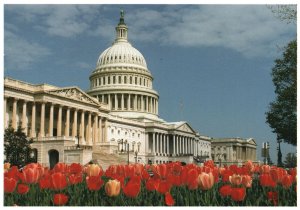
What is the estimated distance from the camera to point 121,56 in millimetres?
138375

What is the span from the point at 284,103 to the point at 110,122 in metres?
69.2

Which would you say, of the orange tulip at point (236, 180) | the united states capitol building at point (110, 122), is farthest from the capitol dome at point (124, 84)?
the orange tulip at point (236, 180)

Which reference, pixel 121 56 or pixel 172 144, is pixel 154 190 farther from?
pixel 121 56

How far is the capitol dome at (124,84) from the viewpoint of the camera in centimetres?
13000

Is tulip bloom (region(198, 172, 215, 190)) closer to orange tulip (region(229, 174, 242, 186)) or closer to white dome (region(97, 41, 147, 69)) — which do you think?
orange tulip (region(229, 174, 242, 186))

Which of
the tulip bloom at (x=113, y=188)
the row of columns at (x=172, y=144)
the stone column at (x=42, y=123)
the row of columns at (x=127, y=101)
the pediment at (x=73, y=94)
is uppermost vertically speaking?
the row of columns at (x=127, y=101)

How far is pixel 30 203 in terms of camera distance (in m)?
9.12

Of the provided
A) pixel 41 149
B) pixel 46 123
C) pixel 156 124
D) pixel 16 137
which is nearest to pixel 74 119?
pixel 46 123

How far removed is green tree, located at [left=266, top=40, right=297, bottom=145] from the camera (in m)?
37.2

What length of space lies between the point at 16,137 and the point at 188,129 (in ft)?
282

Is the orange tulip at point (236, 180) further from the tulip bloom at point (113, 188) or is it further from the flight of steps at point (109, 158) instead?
the flight of steps at point (109, 158)

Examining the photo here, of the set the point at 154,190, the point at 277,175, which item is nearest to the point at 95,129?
the point at 277,175

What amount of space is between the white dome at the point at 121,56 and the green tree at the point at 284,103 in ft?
316

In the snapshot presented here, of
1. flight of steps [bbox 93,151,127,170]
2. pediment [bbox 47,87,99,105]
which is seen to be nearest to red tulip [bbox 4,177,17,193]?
flight of steps [bbox 93,151,127,170]
